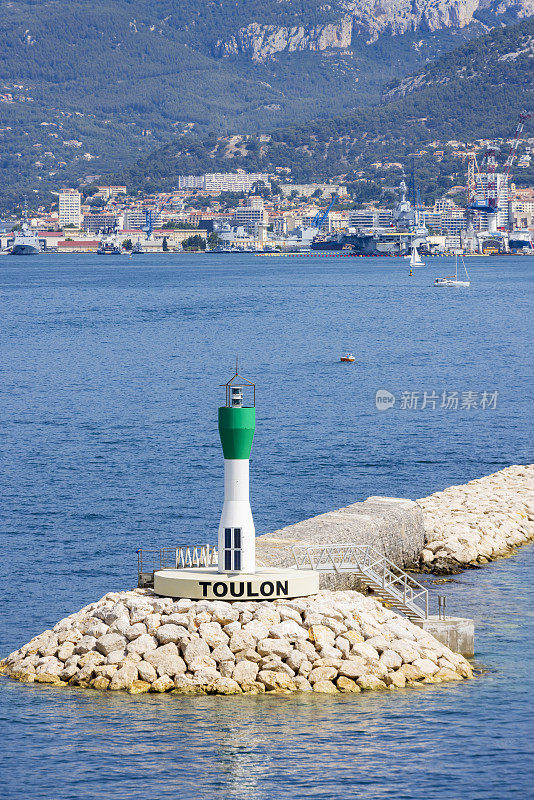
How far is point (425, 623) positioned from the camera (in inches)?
772

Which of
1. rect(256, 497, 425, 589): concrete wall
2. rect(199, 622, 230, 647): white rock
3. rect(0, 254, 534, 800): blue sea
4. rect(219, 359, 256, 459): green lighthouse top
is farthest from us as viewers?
rect(256, 497, 425, 589): concrete wall

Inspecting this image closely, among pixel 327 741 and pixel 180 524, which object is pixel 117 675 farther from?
pixel 180 524

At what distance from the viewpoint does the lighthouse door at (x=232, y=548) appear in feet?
62.5

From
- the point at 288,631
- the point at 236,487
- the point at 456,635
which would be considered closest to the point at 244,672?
the point at 288,631

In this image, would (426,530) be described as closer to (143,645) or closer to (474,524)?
(474,524)

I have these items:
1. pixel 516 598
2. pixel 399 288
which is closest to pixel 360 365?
pixel 516 598

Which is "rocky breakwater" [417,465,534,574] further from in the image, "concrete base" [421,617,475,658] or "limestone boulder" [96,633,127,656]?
"limestone boulder" [96,633,127,656]

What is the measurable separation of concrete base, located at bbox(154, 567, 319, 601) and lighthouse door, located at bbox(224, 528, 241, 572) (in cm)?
13

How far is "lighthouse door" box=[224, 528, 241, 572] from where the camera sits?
1906 centimetres

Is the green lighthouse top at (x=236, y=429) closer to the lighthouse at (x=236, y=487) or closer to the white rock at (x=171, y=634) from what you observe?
the lighthouse at (x=236, y=487)

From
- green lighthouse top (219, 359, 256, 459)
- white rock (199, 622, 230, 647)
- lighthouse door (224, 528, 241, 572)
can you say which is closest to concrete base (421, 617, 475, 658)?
lighthouse door (224, 528, 241, 572)

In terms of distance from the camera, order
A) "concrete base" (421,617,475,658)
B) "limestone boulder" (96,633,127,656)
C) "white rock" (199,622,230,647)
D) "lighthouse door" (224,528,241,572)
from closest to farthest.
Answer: "white rock" (199,622,230,647)
"limestone boulder" (96,633,127,656)
"lighthouse door" (224,528,241,572)
"concrete base" (421,617,475,658)

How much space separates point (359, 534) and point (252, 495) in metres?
10.2

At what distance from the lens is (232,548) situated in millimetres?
19078
